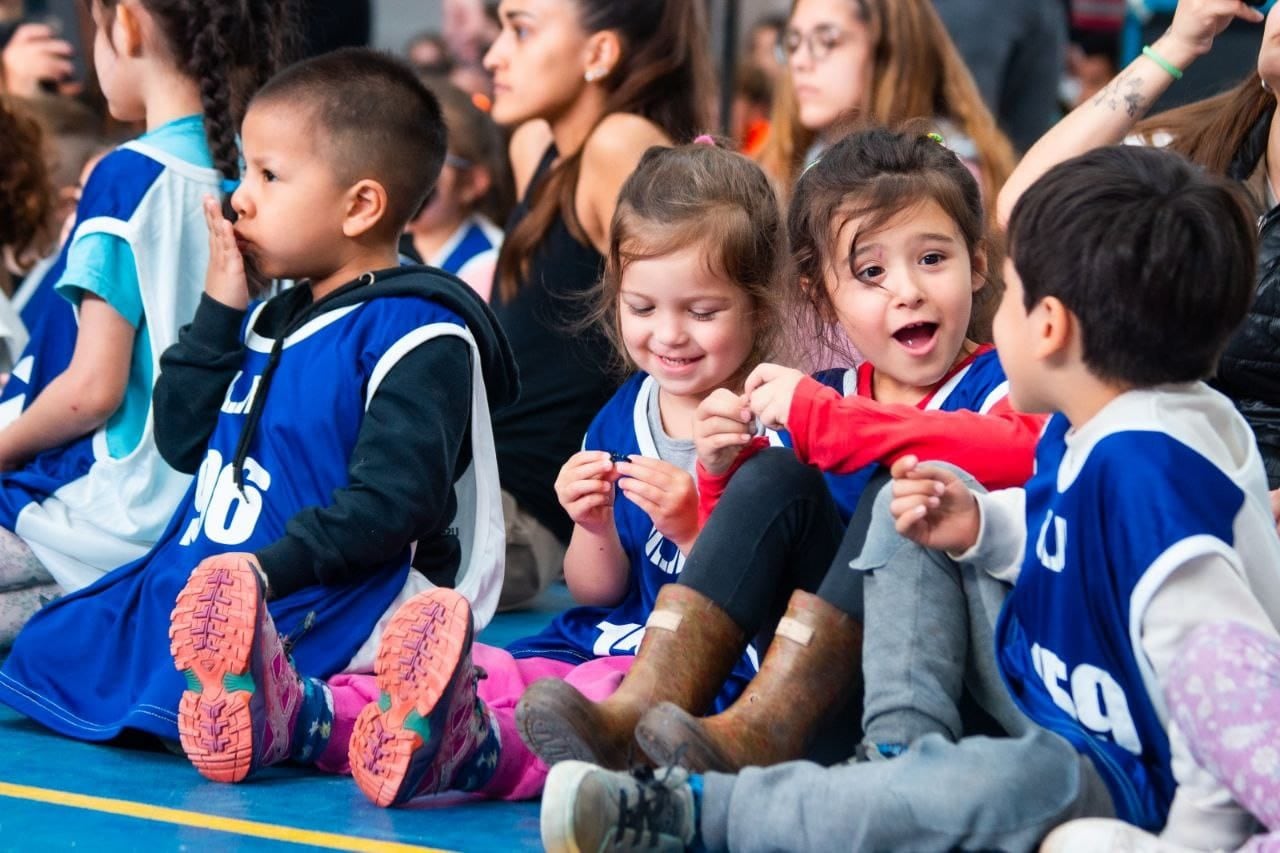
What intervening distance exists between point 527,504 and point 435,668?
1.59m

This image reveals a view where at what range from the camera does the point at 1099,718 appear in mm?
1947

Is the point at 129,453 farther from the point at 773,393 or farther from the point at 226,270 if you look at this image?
the point at 773,393

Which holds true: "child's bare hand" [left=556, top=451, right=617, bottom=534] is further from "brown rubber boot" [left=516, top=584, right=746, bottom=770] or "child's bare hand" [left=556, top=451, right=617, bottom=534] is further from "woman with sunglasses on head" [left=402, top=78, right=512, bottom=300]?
"woman with sunglasses on head" [left=402, top=78, right=512, bottom=300]

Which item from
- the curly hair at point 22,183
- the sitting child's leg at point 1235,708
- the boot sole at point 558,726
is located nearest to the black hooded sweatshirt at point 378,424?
the boot sole at point 558,726

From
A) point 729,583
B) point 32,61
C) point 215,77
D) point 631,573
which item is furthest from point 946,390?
point 32,61

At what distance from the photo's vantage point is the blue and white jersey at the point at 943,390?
2383mm

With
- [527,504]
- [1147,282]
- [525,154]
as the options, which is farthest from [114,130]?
[1147,282]

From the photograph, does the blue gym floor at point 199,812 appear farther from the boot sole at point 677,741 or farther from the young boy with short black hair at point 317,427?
the boot sole at point 677,741

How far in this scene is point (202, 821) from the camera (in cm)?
216

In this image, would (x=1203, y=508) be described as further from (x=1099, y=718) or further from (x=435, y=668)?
(x=435, y=668)

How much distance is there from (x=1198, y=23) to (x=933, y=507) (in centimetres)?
117

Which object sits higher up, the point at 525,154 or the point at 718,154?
the point at 718,154

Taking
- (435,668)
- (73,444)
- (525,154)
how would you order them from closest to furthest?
(435,668) → (73,444) → (525,154)

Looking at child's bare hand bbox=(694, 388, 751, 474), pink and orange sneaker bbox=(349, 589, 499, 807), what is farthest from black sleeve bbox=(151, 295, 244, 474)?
child's bare hand bbox=(694, 388, 751, 474)
